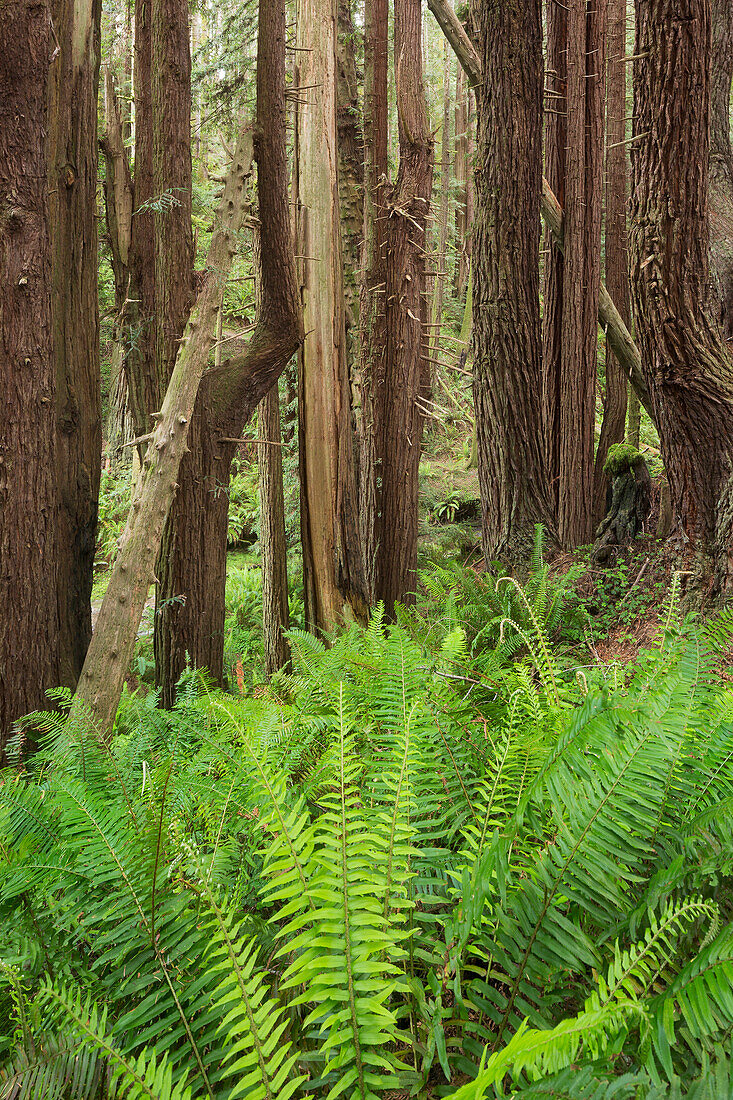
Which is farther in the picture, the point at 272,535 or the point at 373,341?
the point at 272,535

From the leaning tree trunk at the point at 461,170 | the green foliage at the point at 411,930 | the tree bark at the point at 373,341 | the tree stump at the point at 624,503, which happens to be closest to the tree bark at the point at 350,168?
the tree bark at the point at 373,341

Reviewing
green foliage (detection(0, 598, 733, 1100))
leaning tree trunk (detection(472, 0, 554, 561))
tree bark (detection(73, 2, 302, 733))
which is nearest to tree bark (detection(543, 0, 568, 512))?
leaning tree trunk (detection(472, 0, 554, 561))

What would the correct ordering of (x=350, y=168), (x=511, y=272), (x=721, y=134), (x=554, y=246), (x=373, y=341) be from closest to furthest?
(x=511, y=272), (x=721, y=134), (x=373, y=341), (x=554, y=246), (x=350, y=168)

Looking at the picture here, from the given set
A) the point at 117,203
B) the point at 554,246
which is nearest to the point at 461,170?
the point at 554,246

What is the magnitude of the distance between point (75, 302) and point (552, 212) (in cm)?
576

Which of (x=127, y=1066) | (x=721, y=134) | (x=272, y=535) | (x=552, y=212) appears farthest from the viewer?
(x=272, y=535)

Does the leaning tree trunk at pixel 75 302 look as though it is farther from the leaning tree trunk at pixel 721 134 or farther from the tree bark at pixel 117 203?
the leaning tree trunk at pixel 721 134

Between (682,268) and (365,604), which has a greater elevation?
(682,268)

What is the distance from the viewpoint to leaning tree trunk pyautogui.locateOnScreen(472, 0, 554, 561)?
598 centimetres

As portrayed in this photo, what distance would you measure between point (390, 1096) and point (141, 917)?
1.67ft

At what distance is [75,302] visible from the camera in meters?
5.48

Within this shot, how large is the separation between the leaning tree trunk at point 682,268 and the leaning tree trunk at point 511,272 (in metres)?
1.71

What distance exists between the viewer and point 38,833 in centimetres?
179

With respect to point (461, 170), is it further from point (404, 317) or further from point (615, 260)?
point (404, 317)
